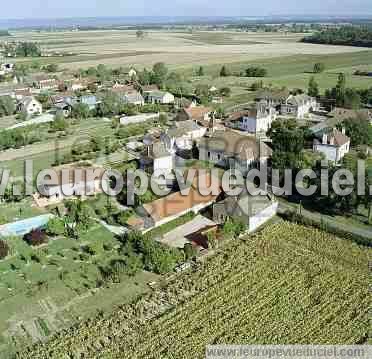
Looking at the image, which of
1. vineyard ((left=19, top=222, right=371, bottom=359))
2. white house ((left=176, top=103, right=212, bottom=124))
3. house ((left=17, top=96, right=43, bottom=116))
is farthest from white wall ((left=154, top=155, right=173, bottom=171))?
house ((left=17, top=96, right=43, bottom=116))

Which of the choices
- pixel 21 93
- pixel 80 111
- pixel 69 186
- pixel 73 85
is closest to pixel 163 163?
pixel 69 186

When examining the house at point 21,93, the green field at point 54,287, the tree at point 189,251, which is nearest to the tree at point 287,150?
the tree at point 189,251

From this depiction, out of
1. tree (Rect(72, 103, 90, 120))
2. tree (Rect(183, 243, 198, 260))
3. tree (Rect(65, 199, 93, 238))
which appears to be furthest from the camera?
tree (Rect(72, 103, 90, 120))

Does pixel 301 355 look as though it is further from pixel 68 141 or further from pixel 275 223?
pixel 68 141

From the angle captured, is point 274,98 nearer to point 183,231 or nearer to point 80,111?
point 80,111

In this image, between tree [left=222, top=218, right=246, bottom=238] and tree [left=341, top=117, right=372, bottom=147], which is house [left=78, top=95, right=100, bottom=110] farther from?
tree [left=222, top=218, right=246, bottom=238]
